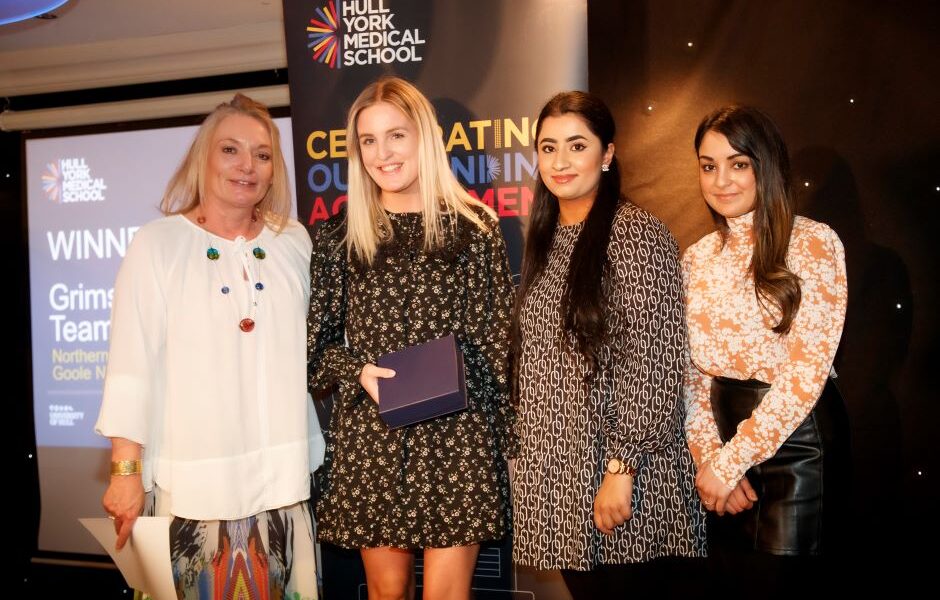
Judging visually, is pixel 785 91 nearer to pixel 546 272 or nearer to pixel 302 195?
pixel 546 272

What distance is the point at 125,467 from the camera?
2.34 metres

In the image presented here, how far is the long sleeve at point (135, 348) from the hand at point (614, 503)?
135 centimetres

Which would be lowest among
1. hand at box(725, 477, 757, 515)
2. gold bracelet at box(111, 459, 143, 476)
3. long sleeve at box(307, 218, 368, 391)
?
hand at box(725, 477, 757, 515)

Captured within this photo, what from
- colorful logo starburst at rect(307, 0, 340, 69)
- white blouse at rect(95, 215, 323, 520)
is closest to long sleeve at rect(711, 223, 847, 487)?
white blouse at rect(95, 215, 323, 520)

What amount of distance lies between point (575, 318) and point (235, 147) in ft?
3.93

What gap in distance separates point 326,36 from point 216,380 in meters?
1.48

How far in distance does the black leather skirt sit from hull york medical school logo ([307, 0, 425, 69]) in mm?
1781

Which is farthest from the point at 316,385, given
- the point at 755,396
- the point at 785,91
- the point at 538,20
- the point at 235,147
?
the point at 785,91

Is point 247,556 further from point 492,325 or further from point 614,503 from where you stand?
point 614,503

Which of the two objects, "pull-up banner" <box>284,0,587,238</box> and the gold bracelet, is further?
"pull-up banner" <box>284,0,587,238</box>

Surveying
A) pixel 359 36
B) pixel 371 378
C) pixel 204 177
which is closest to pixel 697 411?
pixel 371 378

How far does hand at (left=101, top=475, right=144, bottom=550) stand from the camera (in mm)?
2330

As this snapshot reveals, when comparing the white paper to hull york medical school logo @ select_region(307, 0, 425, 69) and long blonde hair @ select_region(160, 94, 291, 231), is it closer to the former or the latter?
long blonde hair @ select_region(160, 94, 291, 231)

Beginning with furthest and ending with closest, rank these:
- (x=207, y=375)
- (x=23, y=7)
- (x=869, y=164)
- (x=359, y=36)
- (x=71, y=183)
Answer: (x=71, y=183)
(x=359, y=36)
(x=869, y=164)
(x=23, y=7)
(x=207, y=375)
